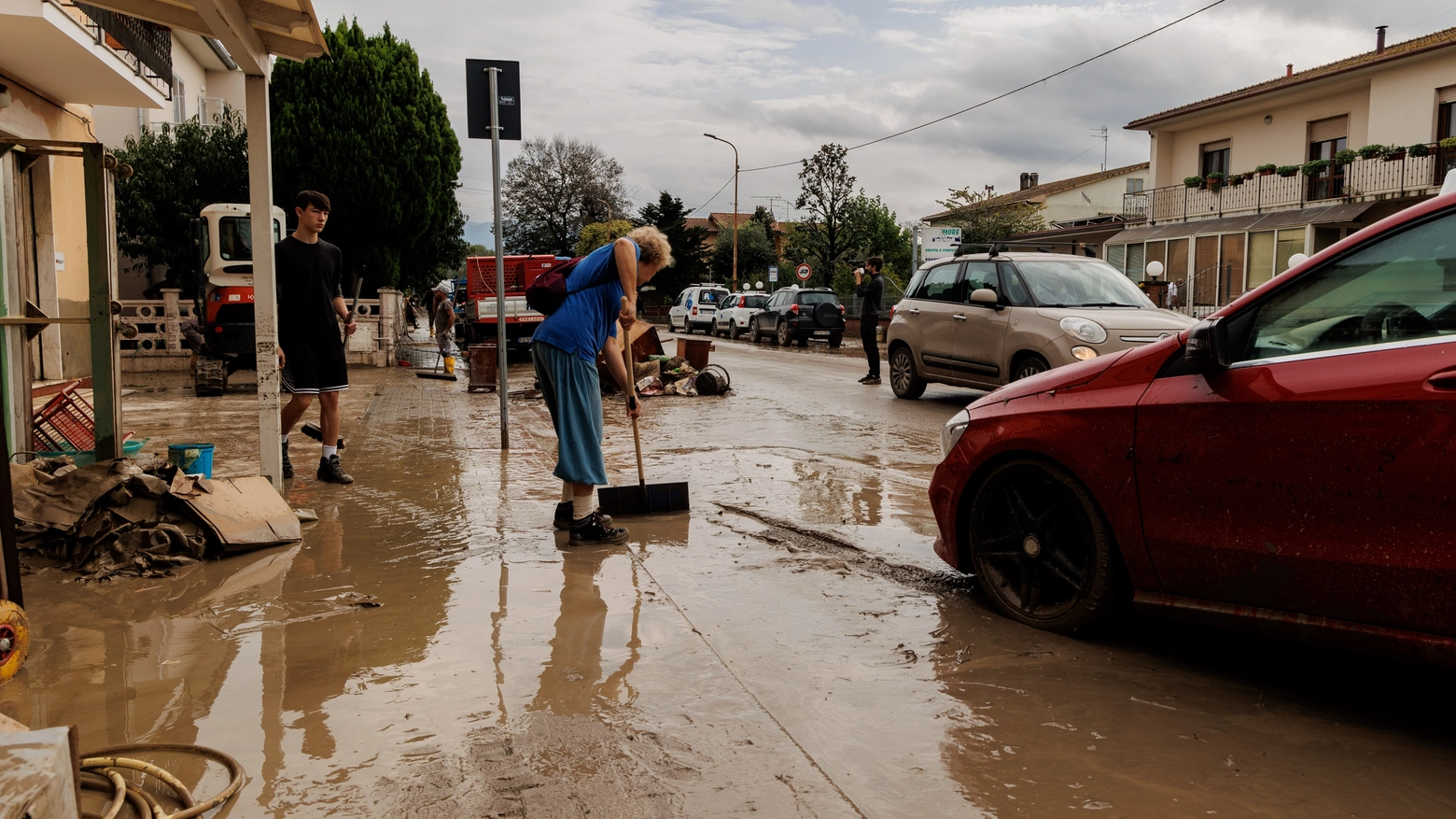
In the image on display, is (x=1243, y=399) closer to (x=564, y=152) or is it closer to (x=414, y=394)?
(x=414, y=394)

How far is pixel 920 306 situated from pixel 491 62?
6.13 m

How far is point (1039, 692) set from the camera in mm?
3523

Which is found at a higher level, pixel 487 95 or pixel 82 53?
pixel 82 53

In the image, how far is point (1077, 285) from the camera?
11070 mm

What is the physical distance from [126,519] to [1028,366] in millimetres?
8436

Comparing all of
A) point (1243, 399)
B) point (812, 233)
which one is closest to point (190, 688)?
point (1243, 399)

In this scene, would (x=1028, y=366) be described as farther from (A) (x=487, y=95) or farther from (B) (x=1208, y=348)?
(B) (x=1208, y=348)

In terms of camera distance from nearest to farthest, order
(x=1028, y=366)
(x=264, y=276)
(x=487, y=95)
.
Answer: (x=264, y=276)
(x=487, y=95)
(x=1028, y=366)

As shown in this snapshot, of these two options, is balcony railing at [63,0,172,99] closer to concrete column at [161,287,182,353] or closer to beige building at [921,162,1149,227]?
concrete column at [161,287,182,353]

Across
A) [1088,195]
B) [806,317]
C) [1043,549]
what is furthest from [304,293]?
[1088,195]

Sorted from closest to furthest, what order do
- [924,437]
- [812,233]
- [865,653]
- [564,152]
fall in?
1. [865,653]
2. [924,437]
3. [812,233]
4. [564,152]

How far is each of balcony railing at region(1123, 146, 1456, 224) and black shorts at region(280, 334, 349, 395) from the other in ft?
80.0

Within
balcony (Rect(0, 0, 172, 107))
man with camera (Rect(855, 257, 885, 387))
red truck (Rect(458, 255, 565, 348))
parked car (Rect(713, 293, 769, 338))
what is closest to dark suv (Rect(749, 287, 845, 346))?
parked car (Rect(713, 293, 769, 338))

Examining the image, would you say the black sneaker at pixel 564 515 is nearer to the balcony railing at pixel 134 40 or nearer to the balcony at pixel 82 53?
the balcony at pixel 82 53
